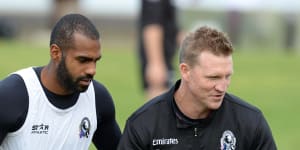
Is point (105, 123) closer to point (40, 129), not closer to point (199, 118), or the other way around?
point (40, 129)

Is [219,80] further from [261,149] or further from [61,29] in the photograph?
[61,29]

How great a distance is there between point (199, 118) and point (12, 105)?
3.98ft

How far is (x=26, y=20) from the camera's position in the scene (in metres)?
37.4

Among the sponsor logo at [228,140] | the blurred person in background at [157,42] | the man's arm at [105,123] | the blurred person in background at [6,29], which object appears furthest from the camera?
the blurred person in background at [6,29]

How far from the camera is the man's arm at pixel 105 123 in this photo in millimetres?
Answer: 7438

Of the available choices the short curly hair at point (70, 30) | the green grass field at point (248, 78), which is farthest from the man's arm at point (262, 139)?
the green grass field at point (248, 78)

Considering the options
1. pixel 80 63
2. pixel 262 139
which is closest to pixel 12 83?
pixel 80 63

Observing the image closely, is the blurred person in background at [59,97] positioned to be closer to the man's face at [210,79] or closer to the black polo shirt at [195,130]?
the black polo shirt at [195,130]

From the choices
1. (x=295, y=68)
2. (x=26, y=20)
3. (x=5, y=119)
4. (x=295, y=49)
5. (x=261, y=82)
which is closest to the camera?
(x=5, y=119)

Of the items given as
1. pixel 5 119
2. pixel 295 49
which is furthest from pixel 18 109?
pixel 295 49

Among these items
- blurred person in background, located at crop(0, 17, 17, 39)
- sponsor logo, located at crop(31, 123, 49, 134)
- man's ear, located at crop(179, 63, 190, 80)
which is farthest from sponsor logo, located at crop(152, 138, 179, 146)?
blurred person in background, located at crop(0, 17, 17, 39)

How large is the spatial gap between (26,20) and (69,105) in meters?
30.5

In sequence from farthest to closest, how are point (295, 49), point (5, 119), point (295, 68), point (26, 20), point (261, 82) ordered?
point (26, 20) < point (295, 49) < point (295, 68) < point (261, 82) < point (5, 119)

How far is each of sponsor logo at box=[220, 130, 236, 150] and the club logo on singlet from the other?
0.91m
